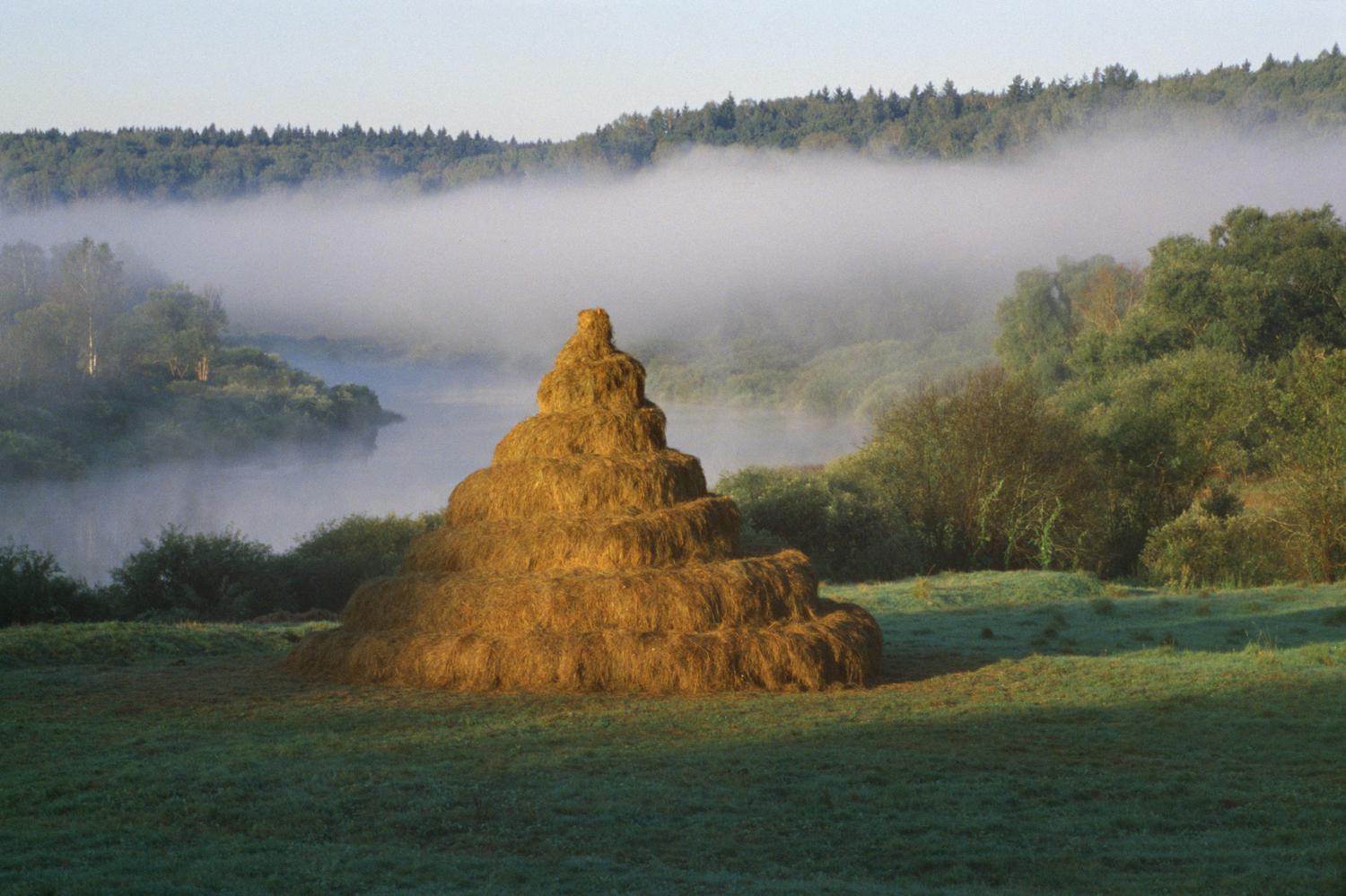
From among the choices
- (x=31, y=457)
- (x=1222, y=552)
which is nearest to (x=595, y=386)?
(x=1222, y=552)

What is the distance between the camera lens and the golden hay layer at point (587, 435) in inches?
612

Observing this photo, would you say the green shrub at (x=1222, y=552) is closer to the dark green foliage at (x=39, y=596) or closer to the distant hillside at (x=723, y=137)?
the dark green foliage at (x=39, y=596)

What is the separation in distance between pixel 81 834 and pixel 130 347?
3034 inches

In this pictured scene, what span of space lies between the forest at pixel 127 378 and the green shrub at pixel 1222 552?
180 ft

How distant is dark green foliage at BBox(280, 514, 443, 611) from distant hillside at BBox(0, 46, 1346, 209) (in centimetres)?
9088

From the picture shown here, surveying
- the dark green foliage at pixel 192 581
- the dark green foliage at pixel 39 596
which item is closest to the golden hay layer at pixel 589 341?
the dark green foliage at pixel 39 596

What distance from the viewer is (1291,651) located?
16297 millimetres

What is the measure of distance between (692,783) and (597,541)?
483 centimetres

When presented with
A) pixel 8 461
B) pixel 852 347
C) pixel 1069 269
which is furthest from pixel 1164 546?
pixel 852 347

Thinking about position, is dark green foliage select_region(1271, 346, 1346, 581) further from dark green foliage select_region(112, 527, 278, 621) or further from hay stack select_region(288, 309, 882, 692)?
dark green foliage select_region(112, 527, 278, 621)

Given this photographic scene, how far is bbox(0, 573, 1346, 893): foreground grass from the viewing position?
7.68m

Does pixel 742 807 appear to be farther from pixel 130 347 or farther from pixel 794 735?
pixel 130 347

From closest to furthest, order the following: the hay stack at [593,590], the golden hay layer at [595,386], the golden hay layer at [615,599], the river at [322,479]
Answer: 1. the hay stack at [593,590]
2. the golden hay layer at [615,599]
3. the golden hay layer at [595,386]
4. the river at [322,479]

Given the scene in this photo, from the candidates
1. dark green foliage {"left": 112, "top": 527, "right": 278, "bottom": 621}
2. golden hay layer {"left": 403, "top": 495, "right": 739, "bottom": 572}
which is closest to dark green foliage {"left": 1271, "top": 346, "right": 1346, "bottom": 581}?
golden hay layer {"left": 403, "top": 495, "right": 739, "bottom": 572}
